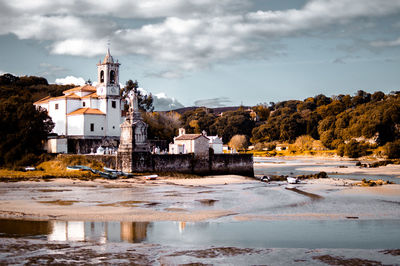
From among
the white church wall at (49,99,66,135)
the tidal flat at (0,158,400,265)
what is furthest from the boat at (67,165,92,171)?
the white church wall at (49,99,66,135)

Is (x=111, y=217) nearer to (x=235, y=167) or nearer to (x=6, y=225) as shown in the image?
(x=6, y=225)

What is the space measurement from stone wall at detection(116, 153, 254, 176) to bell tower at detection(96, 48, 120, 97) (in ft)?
54.0

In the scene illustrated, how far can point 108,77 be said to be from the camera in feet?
180

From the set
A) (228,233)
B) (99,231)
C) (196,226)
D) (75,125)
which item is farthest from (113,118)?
(228,233)

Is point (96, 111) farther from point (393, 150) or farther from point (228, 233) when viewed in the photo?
point (393, 150)

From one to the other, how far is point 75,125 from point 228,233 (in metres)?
40.6

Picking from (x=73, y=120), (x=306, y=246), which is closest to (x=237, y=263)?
(x=306, y=246)

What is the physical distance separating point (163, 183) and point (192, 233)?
1934 centimetres

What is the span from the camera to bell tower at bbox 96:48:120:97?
54500 mm

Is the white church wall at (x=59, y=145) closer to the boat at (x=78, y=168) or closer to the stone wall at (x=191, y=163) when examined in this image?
the boat at (x=78, y=168)

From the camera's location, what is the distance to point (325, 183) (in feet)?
127

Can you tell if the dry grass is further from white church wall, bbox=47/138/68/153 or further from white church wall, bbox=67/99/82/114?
white church wall, bbox=67/99/82/114

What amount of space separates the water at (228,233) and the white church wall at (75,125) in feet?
117

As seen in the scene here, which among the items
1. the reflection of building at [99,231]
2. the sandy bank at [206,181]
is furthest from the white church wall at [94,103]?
the reflection of building at [99,231]
